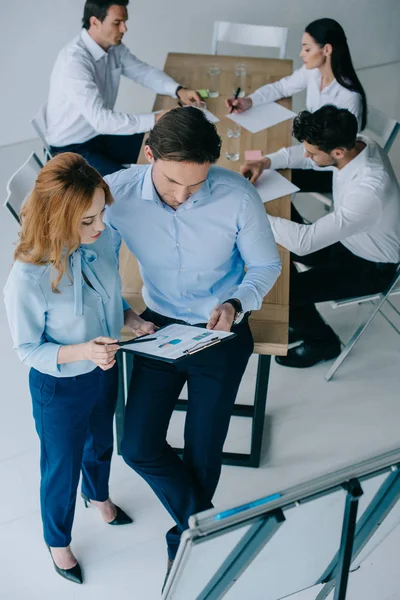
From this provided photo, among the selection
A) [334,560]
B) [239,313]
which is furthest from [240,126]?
[334,560]

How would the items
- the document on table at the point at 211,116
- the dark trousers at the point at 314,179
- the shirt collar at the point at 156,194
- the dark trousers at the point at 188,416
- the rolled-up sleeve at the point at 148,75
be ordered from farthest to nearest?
the rolled-up sleeve at the point at 148,75 < the dark trousers at the point at 314,179 < the document on table at the point at 211,116 < the dark trousers at the point at 188,416 < the shirt collar at the point at 156,194

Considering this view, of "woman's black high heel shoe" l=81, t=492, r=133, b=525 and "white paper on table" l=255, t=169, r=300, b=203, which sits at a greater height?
"white paper on table" l=255, t=169, r=300, b=203

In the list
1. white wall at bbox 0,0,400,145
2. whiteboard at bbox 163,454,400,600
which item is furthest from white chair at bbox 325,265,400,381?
white wall at bbox 0,0,400,145

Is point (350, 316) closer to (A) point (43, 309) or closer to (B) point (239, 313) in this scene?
(B) point (239, 313)

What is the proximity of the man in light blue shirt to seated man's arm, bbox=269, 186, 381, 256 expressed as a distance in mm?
430

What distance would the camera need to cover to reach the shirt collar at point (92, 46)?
3295 mm

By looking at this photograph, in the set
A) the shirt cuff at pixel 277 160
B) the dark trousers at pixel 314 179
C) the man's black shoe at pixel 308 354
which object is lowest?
the man's black shoe at pixel 308 354

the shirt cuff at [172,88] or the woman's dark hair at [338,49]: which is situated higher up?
the woman's dark hair at [338,49]

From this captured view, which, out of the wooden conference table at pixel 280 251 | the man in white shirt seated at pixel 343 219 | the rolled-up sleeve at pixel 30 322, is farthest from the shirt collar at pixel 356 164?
the rolled-up sleeve at pixel 30 322

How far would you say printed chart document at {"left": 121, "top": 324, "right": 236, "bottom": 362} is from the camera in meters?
1.83

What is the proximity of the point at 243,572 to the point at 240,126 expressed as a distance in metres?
2.34

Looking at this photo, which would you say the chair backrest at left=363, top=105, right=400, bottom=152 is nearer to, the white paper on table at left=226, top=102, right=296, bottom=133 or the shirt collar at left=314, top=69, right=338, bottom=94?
the shirt collar at left=314, top=69, right=338, bottom=94

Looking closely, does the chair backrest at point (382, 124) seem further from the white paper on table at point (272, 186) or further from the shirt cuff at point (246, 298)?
the shirt cuff at point (246, 298)

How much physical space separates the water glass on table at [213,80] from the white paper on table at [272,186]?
0.77 metres
